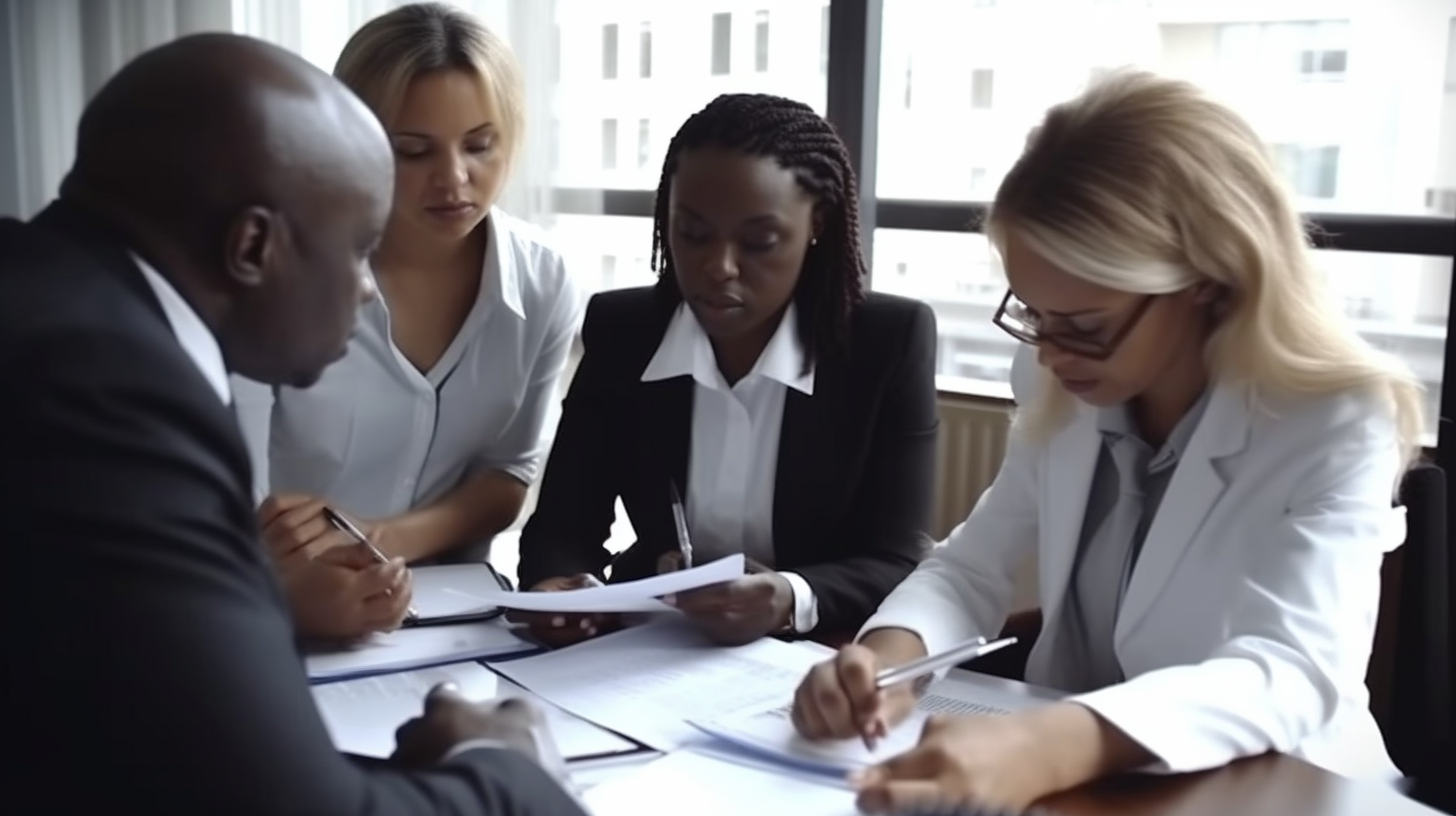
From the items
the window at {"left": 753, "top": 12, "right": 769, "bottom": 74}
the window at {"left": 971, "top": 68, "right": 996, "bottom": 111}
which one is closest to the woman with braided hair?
the window at {"left": 971, "top": 68, "right": 996, "bottom": 111}

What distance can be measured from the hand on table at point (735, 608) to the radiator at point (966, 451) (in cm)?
148

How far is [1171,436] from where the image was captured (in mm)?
1456

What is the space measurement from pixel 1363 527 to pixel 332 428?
1.34 metres

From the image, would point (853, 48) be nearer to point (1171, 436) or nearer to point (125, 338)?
point (1171, 436)

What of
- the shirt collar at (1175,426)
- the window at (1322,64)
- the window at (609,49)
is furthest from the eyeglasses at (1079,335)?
the window at (609,49)

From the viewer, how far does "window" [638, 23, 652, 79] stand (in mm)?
3717

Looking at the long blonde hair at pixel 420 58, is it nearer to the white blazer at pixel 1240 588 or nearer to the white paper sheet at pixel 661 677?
the white paper sheet at pixel 661 677

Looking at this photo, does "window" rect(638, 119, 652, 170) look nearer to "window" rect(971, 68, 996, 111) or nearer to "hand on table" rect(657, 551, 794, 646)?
"window" rect(971, 68, 996, 111)

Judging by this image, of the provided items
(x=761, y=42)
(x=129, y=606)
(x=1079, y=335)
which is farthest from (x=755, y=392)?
(x=761, y=42)

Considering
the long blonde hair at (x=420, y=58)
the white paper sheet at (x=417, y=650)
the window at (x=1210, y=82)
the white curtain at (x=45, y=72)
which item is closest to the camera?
the white paper sheet at (x=417, y=650)

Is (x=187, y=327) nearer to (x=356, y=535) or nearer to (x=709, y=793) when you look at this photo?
(x=709, y=793)

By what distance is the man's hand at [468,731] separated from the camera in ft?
2.74

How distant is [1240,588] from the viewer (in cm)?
128

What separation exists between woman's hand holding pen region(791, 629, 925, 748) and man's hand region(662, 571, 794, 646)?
0.75 feet
